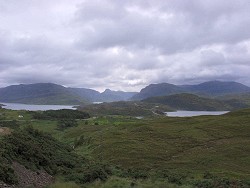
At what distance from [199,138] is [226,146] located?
41.6 feet

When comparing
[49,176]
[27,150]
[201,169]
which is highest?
[27,150]

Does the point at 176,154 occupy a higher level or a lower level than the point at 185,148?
lower

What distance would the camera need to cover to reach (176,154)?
70.5 m

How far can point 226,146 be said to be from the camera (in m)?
73.6

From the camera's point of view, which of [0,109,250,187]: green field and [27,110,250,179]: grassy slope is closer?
[0,109,250,187]: green field

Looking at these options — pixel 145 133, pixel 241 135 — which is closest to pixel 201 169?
pixel 241 135

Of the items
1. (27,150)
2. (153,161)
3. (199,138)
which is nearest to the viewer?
(27,150)

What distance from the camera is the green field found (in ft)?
144

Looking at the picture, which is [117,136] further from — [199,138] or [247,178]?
[247,178]

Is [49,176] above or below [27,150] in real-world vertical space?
below

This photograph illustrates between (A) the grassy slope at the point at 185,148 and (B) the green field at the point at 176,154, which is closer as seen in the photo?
(B) the green field at the point at 176,154

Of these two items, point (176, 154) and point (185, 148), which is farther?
point (185, 148)

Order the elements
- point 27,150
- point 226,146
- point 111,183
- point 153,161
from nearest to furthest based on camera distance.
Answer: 1. point 111,183
2. point 27,150
3. point 153,161
4. point 226,146

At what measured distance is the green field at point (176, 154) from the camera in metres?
43.9
